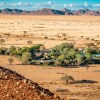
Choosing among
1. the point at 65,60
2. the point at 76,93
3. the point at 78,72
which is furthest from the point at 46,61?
the point at 76,93

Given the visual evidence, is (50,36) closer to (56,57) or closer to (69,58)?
(56,57)

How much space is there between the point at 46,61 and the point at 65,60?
7.18 feet

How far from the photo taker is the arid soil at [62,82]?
26.3 m

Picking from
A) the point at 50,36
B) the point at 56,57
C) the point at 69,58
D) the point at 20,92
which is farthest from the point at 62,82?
the point at 50,36

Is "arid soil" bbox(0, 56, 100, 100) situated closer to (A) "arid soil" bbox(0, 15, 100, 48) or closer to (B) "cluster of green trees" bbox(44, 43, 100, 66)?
(B) "cluster of green trees" bbox(44, 43, 100, 66)

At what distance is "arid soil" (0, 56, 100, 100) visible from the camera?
26344 millimetres

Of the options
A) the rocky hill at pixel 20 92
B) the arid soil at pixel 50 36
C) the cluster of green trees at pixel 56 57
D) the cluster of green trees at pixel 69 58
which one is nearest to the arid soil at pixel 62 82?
the cluster of green trees at pixel 56 57

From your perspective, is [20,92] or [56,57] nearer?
[20,92]

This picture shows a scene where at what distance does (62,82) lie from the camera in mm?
30938

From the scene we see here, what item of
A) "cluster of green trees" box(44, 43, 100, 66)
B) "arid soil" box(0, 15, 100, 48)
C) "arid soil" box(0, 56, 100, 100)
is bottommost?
"arid soil" box(0, 56, 100, 100)

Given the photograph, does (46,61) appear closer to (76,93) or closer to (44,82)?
(44,82)

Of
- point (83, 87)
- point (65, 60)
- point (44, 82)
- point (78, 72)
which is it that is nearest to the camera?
point (83, 87)

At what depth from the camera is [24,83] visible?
47.1 feet

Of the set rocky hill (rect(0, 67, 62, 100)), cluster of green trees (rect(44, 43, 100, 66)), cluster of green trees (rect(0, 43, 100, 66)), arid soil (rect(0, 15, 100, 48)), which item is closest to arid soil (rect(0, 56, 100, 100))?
cluster of green trees (rect(0, 43, 100, 66))
